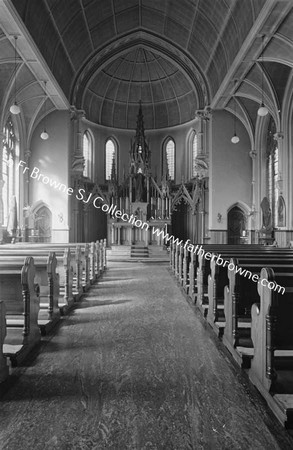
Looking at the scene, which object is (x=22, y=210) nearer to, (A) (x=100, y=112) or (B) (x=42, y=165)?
(B) (x=42, y=165)

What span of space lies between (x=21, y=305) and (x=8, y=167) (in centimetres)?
1640

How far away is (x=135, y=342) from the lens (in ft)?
17.9

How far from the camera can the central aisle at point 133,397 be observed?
2.96 m

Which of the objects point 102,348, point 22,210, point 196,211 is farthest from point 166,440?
point 196,211

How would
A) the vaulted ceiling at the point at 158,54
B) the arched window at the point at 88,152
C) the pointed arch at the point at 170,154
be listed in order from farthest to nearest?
the pointed arch at the point at 170,154, the arched window at the point at 88,152, the vaulted ceiling at the point at 158,54

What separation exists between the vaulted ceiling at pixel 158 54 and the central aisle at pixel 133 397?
11321mm

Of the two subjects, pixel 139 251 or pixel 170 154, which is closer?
pixel 139 251

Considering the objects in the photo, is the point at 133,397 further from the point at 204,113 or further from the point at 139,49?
the point at 139,49

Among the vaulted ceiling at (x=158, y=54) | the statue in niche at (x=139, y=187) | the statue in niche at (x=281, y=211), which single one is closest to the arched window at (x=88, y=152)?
the vaulted ceiling at (x=158, y=54)

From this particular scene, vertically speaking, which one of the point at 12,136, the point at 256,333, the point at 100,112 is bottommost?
the point at 256,333

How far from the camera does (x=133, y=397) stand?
364cm

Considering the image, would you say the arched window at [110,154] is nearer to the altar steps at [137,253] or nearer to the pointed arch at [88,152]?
the pointed arch at [88,152]

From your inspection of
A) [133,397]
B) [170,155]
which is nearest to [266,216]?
[170,155]

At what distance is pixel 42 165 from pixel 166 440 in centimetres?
2103
